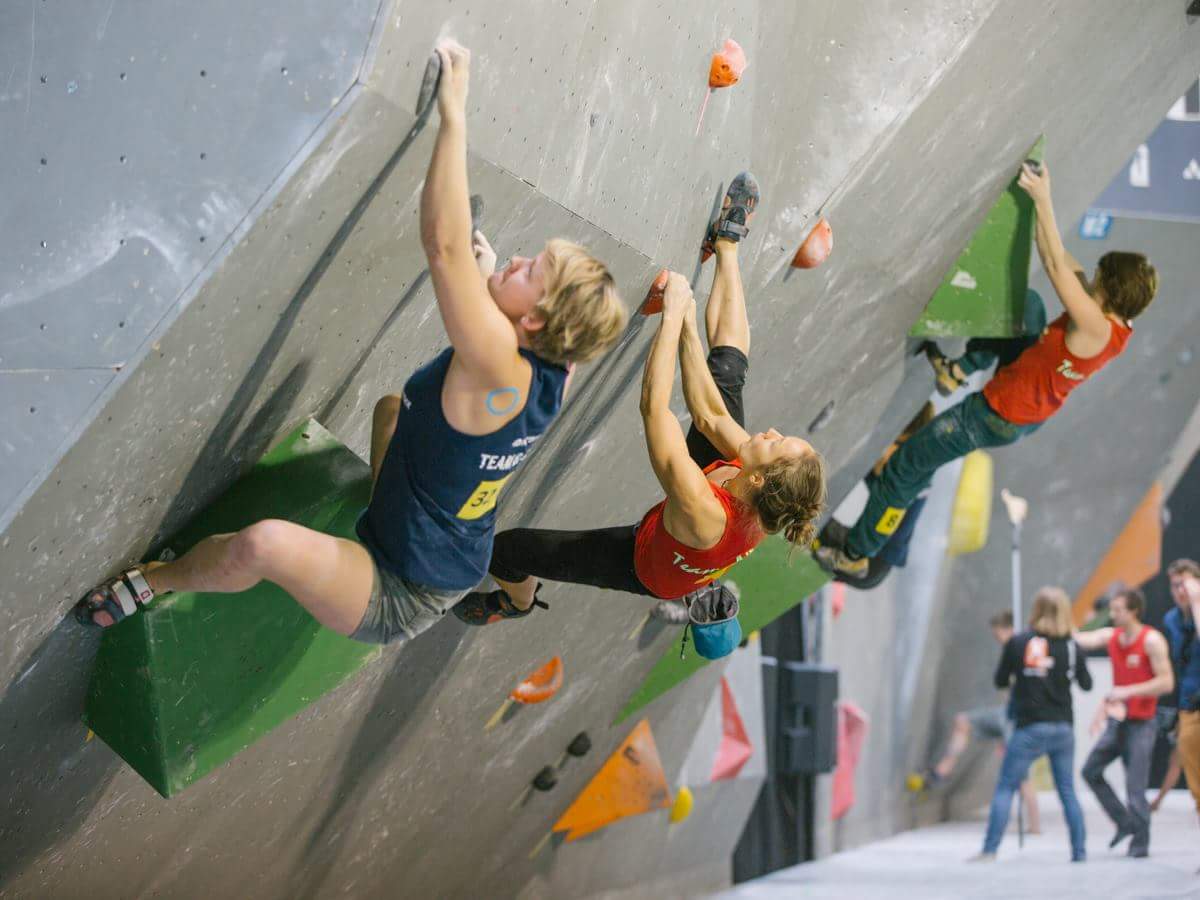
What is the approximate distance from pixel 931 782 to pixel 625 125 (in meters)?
7.80

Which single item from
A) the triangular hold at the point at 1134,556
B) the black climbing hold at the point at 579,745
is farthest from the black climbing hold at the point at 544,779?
the triangular hold at the point at 1134,556

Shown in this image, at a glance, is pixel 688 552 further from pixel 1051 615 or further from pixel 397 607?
pixel 1051 615

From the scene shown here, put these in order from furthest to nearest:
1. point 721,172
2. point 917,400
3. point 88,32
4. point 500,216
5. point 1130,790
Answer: point 1130,790
point 917,400
point 721,172
point 500,216
point 88,32

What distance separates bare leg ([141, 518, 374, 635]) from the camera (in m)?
2.35

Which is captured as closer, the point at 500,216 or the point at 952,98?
the point at 500,216

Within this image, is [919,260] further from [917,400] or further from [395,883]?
[395,883]

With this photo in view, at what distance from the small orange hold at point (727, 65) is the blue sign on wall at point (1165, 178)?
15.2 feet

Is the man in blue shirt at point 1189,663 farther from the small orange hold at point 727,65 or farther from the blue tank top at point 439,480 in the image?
the blue tank top at point 439,480

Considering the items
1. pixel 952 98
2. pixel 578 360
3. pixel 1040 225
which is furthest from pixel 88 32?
pixel 1040 225

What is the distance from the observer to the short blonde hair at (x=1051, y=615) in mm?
6684

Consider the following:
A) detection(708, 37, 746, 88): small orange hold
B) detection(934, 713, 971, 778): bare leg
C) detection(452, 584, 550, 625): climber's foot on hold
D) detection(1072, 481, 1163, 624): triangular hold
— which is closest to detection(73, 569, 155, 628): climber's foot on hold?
detection(452, 584, 550, 625): climber's foot on hold

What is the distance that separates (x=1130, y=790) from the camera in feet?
21.4

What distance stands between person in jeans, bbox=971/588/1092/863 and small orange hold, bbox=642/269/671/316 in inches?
164

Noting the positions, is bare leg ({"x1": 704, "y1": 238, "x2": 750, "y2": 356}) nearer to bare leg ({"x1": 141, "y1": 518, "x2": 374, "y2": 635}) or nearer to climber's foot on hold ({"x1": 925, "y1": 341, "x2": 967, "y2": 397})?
bare leg ({"x1": 141, "y1": 518, "x2": 374, "y2": 635})
